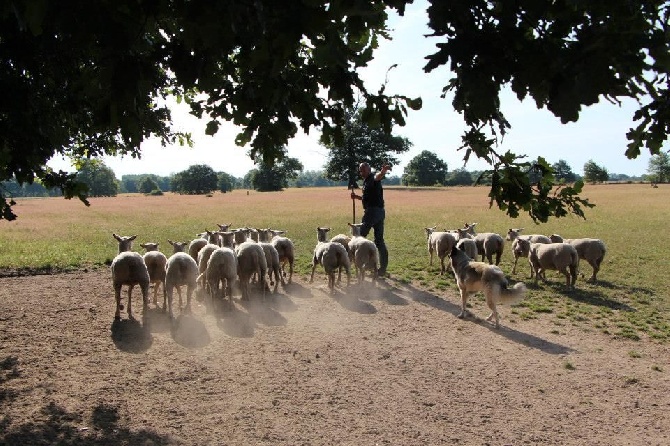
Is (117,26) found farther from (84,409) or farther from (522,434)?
(522,434)

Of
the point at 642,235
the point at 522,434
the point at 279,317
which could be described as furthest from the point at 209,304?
the point at 642,235

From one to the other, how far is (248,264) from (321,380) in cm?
506

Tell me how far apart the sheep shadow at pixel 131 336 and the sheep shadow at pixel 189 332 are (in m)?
0.49

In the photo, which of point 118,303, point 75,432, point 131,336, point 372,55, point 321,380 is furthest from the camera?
point 118,303

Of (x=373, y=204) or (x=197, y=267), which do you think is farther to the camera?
(x=373, y=204)

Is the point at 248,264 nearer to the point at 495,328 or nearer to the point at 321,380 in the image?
the point at 321,380

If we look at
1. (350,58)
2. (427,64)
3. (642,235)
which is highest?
(350,58)

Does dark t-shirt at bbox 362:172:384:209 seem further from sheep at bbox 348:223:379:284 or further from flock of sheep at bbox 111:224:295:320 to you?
flock of sheep at bbox 111:224:295:320

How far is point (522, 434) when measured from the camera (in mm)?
5430

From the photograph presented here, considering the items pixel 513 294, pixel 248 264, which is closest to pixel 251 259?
pixel 248 264

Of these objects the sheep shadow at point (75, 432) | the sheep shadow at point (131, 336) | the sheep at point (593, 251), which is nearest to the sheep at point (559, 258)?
the sheep at point (593, 251)

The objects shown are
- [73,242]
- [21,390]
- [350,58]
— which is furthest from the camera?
[73,242]

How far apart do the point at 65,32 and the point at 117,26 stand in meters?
0.28

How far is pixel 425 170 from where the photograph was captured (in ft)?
387
